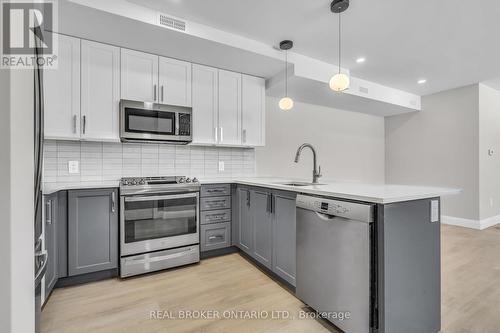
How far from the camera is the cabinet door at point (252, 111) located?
3.37 metres

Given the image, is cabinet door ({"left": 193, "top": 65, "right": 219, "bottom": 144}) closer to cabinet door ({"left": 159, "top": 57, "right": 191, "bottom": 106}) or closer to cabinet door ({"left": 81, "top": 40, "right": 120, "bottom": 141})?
cabinet door ({"left": 159, "top": 57, "right": 191, "bottom": 106})

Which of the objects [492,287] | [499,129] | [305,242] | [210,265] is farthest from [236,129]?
[499,129]

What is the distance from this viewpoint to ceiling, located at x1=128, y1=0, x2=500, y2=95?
7.18ft

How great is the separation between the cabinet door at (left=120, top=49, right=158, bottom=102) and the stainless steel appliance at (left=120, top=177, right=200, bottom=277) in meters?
0.99

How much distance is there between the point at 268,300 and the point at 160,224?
4.34 feet

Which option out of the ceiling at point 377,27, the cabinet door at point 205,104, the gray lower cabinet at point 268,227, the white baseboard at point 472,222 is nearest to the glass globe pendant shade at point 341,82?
the ceiling at point 377,27

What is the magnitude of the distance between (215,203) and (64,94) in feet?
6.26

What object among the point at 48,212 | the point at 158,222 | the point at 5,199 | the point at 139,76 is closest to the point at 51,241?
the point at 48,212

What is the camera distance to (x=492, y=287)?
2.15m

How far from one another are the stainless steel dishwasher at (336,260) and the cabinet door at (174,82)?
1.98m

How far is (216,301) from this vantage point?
1.95m

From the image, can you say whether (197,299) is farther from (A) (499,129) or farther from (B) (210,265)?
(A) (499,129)

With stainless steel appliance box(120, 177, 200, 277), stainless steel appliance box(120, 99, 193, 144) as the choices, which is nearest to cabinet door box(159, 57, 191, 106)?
stainless steel appliance box(120, 99, 193, 144)

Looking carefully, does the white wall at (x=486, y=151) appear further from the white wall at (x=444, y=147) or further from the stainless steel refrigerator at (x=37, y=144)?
the stainless steel refrigerator at (x=37, y=144)
